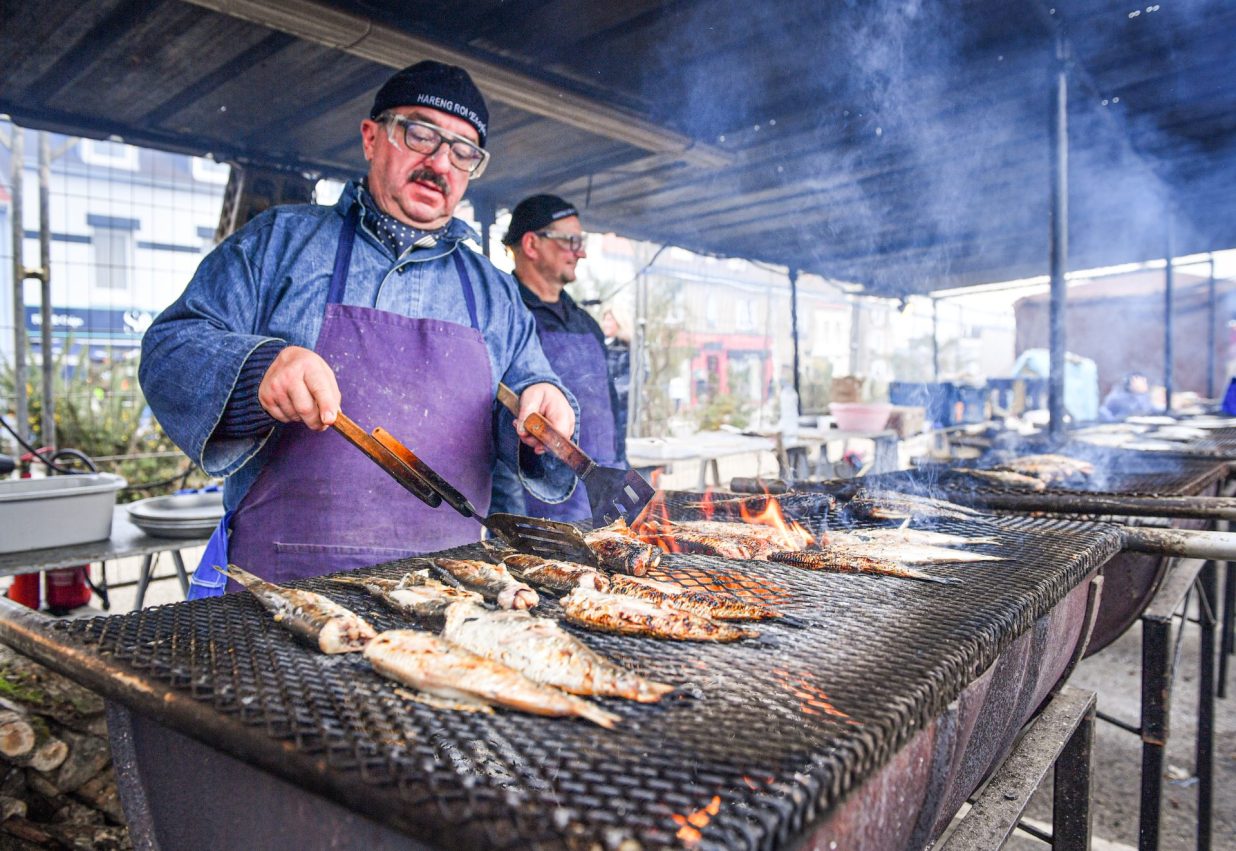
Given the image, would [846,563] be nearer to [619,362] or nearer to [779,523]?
[779,523]

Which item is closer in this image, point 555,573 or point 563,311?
point 555,573

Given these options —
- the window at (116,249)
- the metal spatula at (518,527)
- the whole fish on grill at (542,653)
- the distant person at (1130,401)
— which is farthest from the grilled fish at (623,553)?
the window at (116,249)

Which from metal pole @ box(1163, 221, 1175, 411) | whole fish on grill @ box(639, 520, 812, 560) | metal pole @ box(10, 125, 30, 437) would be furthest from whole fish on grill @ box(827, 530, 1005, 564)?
metal pole @ box(1163, 221, 1175, 411)

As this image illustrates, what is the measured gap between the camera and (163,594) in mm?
6488

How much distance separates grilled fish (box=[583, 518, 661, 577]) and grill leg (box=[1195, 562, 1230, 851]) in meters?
2.83

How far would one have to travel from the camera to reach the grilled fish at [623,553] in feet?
5.52

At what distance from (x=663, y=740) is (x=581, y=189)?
18.3 feet

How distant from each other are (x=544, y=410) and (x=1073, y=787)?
1.87 meters

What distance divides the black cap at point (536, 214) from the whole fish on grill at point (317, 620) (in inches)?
124

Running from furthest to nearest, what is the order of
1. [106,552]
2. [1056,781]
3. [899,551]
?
[106,552] < [1056,781] < [899,551]

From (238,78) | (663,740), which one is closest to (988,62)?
(238,78)

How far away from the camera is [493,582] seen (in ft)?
5.02

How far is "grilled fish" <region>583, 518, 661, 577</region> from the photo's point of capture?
1.68 metres

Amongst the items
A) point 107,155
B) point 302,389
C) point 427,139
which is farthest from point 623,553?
point 107,155
